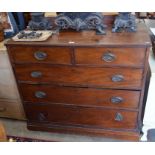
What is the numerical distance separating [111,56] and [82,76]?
25cm

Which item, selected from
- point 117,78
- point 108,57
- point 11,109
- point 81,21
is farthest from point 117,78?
point 11,109

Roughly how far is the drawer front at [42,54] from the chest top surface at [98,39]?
4 cm

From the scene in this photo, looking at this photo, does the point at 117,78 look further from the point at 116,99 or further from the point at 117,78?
the point at 116,99

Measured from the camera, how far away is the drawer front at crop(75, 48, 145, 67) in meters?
1.23

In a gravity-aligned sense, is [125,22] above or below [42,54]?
above

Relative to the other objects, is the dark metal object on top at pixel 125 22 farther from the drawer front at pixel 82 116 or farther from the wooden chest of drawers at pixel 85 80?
the drawer front at pixel 82 116

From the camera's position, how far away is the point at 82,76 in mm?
1398

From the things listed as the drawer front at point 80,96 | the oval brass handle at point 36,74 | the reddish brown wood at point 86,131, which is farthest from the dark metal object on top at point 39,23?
the reddish brown wood at point 86,131

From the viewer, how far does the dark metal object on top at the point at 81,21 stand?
4.36 ft

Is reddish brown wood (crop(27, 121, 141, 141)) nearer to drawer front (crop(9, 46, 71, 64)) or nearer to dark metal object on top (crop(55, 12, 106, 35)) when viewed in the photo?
drawer front (crop(9, 46, 71, 64))

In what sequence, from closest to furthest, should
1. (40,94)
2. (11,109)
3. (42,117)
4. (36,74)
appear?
(36,74), (40,94), (42,117), (11,109)

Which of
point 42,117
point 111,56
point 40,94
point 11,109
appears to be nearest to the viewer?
point 111,56

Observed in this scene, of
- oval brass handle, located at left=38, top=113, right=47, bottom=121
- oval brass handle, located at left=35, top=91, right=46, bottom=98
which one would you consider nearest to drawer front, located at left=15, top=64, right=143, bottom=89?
oval brass handle, located at left=35, top=91, right=46, bottom=98
